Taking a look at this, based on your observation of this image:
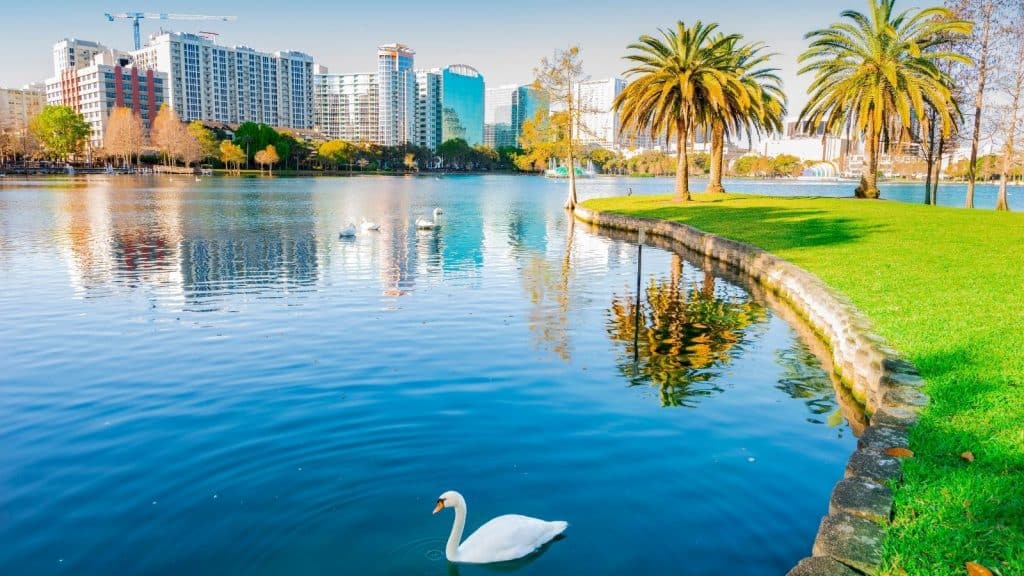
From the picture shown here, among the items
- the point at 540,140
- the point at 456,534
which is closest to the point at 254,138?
the point at 540,140

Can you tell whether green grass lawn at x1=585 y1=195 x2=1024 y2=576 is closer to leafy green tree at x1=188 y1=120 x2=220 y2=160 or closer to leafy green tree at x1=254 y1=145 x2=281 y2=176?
leafy green tree at x1=254 y1=145 x2=281 y2=176

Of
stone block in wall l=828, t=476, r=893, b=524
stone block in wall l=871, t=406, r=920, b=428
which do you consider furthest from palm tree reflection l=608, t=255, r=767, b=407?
stone block in wall l=828, t=476, r=893, b=524

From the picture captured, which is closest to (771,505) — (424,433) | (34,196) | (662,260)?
(424,433)

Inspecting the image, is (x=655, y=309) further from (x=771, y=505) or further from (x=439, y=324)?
(x=771, y=505)

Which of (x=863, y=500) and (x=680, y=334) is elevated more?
(x=863, y=500)

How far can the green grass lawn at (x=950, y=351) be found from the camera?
4.95 meters

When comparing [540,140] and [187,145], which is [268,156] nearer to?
[187,145]

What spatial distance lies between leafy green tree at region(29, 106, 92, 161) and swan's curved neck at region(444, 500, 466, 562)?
16093cm

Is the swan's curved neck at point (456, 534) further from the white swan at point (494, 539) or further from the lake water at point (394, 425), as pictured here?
the lake water at point (394, 425)

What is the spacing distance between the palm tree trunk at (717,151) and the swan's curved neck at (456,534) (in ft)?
130

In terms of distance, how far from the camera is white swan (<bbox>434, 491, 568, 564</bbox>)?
5.80m

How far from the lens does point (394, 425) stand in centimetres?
896

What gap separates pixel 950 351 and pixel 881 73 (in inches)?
1344

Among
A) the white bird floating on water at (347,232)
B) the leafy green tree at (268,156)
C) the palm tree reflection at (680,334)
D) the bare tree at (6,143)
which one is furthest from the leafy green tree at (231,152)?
the palm tree reflection at (680,334)
